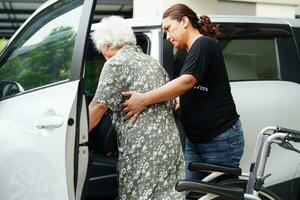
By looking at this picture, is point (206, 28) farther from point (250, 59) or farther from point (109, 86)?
point (109, 86)

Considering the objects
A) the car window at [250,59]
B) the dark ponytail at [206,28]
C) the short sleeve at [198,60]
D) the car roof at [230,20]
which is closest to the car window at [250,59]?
the car window at [250,59]

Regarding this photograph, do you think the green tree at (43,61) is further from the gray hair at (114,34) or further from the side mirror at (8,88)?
the gray hair at (114,34)

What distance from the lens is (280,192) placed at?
3.39 m

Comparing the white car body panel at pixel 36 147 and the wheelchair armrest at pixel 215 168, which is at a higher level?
the white car body panel at pixel 36 147

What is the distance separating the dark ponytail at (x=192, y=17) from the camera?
2.89 meters

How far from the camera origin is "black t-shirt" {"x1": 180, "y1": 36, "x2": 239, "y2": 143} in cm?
283

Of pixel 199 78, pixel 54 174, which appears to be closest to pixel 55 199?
pixel 54 174

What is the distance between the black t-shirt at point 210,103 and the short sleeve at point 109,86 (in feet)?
1.38

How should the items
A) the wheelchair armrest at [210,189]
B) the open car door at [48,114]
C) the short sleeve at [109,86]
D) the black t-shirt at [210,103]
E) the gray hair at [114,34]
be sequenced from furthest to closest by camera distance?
the black t-shirt at [210,103]
the gray hair at [114,34]
the short sleeve at [109,86]
the open car door at [48,114]
the wheelchair armrest at [210,189]

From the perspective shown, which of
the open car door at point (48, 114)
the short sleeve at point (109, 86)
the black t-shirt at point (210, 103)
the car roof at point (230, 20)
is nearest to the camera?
the open car door at point (48, 114)

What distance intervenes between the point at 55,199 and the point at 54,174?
12 centimetres

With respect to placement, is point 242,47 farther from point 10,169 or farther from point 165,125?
point 10,169

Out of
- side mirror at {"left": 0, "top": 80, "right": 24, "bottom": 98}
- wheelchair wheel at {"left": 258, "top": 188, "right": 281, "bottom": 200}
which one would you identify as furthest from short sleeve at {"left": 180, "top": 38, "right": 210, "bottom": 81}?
side mirror at {"left": 0, "top": 80, "right": 24, "bottom": 98}

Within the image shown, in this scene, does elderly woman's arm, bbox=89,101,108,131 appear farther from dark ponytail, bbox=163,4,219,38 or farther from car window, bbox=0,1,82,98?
dark ponytail, bbox=163,4,219,38
